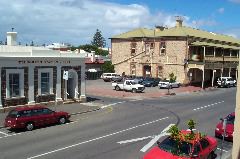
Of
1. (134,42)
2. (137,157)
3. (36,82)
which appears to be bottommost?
(137,157)

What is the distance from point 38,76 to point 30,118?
8.31m

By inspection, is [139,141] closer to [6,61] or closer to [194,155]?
[194,155]

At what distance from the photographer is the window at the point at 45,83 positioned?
3127 cm

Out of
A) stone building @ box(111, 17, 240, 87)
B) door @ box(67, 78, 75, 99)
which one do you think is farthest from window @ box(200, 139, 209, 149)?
stone building @ box(111, 17, 240, 87)

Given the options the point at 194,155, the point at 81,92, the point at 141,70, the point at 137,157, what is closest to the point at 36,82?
the point at 81,92

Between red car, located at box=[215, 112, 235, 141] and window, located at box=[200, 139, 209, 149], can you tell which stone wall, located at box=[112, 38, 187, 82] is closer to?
red car, located at box=[215, 112, 235, 141]

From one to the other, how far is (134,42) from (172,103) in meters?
29.5

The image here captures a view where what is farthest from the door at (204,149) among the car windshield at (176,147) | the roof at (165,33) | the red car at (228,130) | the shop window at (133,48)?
the shop window at (133,48)

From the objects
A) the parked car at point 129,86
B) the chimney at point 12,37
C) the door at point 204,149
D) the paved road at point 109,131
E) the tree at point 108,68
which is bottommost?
the paved road at point 109,131

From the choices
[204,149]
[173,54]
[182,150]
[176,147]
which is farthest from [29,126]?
[173,54]

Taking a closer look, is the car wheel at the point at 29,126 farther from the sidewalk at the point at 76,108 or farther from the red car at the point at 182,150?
the red car at the point at 182,150

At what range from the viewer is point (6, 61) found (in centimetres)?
2842

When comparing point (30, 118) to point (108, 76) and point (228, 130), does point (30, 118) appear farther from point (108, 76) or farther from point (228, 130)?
point (108, 76)

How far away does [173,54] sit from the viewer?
58.6 metres
